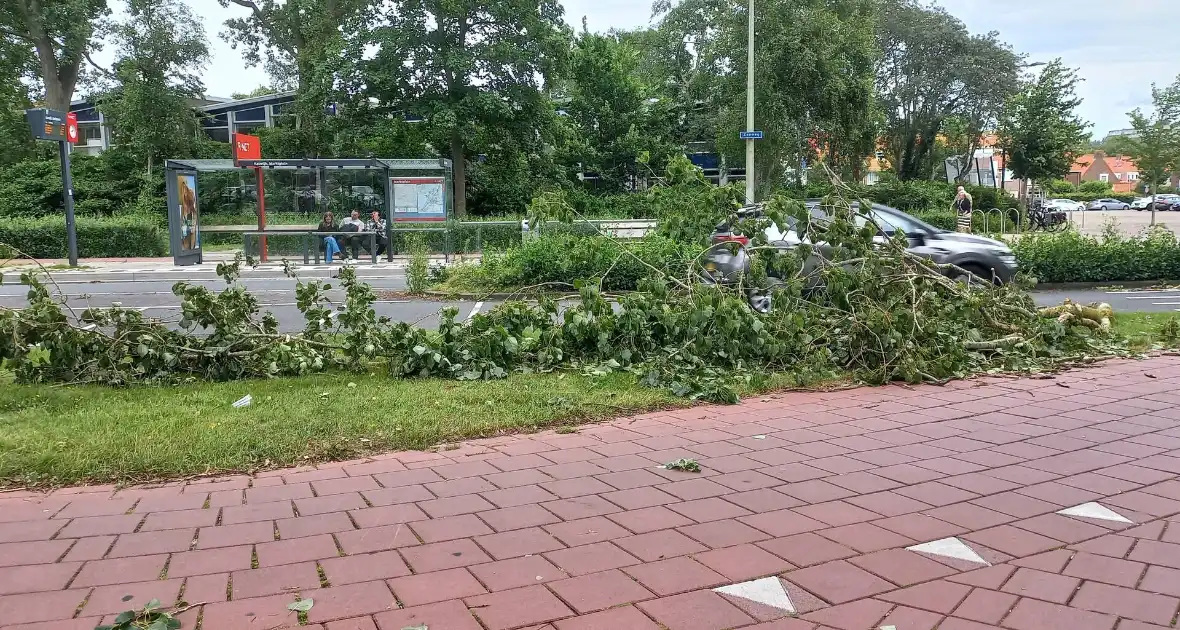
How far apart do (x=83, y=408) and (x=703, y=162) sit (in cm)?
3710

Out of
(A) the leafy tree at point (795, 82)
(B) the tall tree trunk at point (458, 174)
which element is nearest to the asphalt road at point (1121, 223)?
(A) the leafy tree at point (795, 82)

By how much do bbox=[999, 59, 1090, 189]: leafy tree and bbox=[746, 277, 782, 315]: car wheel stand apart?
28.1 metres

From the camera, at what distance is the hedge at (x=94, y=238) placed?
25312mm

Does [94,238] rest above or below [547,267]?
above

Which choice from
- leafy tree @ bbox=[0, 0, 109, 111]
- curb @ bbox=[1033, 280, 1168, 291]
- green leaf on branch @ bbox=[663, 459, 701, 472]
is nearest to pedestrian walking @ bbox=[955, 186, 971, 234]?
curb @ bbox=[1033, 280, 1168, 291]

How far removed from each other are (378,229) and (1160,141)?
31.3 meters

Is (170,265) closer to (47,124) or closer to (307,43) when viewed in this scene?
(47,124)

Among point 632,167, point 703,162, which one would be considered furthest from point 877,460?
point 703,162

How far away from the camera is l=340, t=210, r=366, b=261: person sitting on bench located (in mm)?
22469

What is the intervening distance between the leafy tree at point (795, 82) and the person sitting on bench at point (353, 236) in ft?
43.8

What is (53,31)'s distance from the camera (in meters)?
36.2

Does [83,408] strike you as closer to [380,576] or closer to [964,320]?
[380,576]

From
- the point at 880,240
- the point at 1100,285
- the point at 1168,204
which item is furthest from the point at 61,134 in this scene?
the point at 1168,204

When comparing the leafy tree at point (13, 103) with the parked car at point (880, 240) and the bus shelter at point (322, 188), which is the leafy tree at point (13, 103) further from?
the parked car at point (880, 240)
